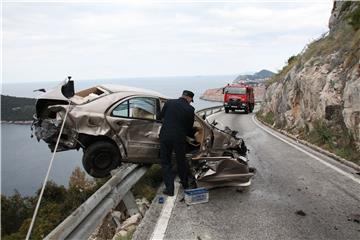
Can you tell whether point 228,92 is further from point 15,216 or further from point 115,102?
point 115,102

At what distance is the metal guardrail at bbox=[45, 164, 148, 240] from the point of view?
13.5 ft

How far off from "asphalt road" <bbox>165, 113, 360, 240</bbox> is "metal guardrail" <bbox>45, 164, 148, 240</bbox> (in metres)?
0.91

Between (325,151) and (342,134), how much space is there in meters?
0.92

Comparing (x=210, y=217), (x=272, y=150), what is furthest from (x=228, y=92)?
(x=210, y=217)

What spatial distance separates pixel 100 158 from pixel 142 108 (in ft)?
4.52

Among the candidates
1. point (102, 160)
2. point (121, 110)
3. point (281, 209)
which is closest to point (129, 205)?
point (102, 160)

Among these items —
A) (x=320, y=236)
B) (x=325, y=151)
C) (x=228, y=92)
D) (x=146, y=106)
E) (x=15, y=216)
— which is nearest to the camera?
(x=320, y=236)

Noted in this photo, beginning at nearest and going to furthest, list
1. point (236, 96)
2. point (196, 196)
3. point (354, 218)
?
point (354, 218), point (196, 196), point (236, 96)

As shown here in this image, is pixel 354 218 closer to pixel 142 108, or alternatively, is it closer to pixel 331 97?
pixel 142 108

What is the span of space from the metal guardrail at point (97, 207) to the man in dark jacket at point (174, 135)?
620mm

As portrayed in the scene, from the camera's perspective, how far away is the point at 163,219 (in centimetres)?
564

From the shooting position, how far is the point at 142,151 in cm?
775

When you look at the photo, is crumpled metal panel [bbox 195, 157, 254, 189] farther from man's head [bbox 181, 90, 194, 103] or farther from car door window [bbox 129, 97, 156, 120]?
car door window [bbox 129, 97, 156, 120]

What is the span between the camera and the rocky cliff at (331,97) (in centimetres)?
1088
